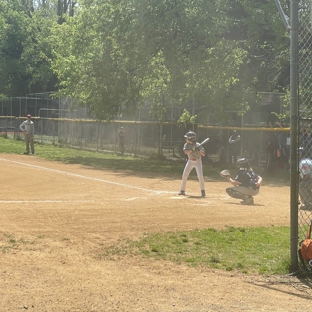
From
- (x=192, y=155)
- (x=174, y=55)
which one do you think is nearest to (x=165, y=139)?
(x=174, y=55)

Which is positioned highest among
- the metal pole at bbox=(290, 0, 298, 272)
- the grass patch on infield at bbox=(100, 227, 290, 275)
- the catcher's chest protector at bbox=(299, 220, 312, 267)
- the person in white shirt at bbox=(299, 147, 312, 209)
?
the metal pole at bbox=(290, 0, 298, 272)

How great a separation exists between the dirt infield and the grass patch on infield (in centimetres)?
28

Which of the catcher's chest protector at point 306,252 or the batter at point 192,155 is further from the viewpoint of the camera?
the batter at point 192,155

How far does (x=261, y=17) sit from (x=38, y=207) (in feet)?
48.7

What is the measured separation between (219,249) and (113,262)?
1.78m

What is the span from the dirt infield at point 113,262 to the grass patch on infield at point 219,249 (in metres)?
0.28

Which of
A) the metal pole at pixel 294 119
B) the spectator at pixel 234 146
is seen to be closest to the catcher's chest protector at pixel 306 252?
the metal pole at pixel 294 119

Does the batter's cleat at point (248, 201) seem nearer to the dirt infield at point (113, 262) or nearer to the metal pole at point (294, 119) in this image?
the dirt infield at point (113, 262)

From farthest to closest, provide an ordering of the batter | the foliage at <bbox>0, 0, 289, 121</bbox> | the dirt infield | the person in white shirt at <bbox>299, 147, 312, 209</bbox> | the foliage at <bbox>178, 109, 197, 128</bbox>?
the foliage at <bbox>178, 109, 197, 128</bbox>
the foliage at <bbox>0, 0, 289, 121</bbox>
the batter
the person in white shirt at <bbox>299, 147, 312, 209</bbox>
the dirt infield

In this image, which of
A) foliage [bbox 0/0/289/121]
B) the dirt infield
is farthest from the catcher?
foliage [bbox 0/0/289/121]

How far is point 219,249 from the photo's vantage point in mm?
8508

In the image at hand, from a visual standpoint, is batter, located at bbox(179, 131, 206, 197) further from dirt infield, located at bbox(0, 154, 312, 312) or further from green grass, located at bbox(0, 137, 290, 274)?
green grass, located at bbox(0, 137, 290, 274)

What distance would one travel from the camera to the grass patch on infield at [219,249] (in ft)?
25.2

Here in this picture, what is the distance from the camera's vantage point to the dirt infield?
5898 millimetres
